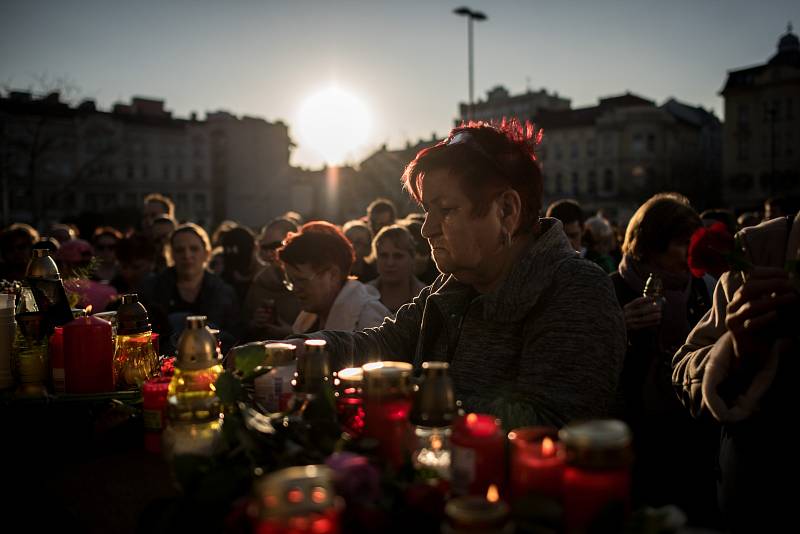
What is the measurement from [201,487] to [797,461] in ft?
5.70

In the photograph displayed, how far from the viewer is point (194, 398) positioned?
5.72 ft

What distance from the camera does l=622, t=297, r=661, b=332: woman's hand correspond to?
3.62 m

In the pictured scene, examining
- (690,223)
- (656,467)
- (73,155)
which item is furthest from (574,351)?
(73,155)

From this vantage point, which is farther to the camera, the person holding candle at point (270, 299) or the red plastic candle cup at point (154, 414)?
the person holding candle at point (270, 299)

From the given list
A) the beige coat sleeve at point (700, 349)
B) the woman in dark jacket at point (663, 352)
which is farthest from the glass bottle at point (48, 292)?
the woman in dark jacket at point (663, 352)

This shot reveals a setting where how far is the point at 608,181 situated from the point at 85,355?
65.4 meters

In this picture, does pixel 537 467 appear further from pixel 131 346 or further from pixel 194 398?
pixel 131 346

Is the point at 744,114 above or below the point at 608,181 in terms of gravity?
above

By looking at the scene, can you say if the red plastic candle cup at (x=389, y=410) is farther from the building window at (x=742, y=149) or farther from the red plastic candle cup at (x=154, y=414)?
the building window at (x=742, y=149)

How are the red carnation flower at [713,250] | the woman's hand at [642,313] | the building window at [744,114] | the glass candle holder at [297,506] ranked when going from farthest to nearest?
the building window at [744,114] → the woman's hand at [642,313] → the red carnation flower at [713,250] → the glass candle holder at [297,506]

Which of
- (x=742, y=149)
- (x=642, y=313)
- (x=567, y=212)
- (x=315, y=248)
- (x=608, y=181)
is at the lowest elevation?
(x=642, y=313)

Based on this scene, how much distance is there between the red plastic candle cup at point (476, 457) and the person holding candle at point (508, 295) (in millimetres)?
512

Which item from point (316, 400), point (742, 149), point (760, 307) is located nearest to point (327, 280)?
point (316, 400)

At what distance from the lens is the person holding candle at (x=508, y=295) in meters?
1.97
